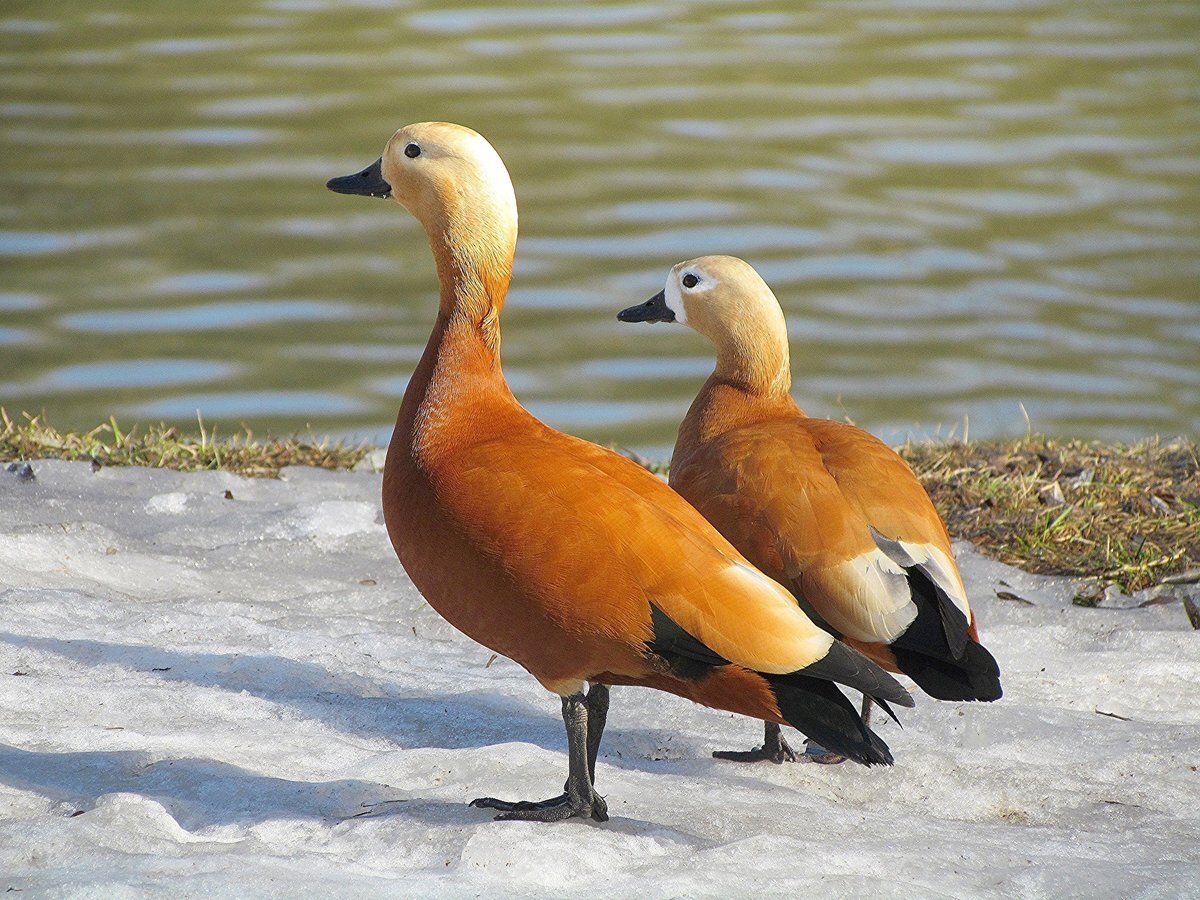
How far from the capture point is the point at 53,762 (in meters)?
3.74

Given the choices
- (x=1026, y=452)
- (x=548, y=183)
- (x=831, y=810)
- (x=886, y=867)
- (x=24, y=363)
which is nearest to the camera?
(x=886, y=867)

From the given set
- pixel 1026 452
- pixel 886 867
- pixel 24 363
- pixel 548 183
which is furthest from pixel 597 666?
pixel 548 183

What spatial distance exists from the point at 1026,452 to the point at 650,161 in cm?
1053

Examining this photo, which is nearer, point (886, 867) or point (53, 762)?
point (886, 867)

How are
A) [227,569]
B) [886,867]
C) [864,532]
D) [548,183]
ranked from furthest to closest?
1. [548,183]
2. [227,569]
3. [864,532]
4. [886,867]

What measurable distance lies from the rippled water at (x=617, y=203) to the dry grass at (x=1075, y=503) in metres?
0.93

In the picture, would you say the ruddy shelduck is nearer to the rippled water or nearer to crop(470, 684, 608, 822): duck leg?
crop(470, 684, 608, 822): duck leg

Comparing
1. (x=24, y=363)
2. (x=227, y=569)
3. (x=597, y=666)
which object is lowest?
(x=24, y=363)

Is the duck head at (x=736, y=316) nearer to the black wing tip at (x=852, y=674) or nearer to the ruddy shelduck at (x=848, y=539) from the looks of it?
the ruddy shelduck at (x=848, y=539)

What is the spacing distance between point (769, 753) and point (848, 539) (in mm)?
626

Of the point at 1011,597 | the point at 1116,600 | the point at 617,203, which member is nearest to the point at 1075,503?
the point at 1116,600

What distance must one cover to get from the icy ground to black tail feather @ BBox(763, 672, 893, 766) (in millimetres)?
254

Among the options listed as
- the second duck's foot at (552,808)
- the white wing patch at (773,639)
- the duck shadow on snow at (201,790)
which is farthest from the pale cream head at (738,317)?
the duck shadow on snow at (201,790)

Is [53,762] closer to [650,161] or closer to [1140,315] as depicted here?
[1140,315]
